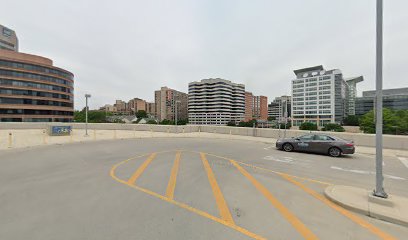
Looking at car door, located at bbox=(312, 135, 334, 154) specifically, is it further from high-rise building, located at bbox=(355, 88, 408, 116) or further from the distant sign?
high-rise building, located at bbox=(355, 88, 408, 116)

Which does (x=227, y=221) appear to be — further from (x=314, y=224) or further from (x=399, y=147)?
(x=399, y=147)

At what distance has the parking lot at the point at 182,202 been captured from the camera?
3.41m

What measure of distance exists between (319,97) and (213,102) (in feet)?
240

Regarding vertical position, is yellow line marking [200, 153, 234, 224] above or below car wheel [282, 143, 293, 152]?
below

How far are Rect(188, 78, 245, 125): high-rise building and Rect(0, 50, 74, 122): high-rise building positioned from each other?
87103mm

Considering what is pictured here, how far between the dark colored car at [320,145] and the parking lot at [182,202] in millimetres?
2760

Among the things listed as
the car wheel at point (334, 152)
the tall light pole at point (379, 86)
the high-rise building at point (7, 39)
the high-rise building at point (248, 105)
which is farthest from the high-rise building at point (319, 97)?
the high-rise building at point (7, 39)

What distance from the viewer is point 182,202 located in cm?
459

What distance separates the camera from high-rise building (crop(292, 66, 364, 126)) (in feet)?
370

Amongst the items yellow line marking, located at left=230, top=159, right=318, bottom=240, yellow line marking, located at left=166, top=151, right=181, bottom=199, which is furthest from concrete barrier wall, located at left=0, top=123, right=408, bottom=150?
→ yellow line marking, located at left=166, top=151, right=181, bottom=199

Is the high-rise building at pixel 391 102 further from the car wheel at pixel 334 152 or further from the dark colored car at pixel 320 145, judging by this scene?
the car wheel at pixel 334 152

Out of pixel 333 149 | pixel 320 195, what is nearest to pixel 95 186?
pixel 320 195

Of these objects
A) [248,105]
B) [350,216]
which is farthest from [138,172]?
[248,105]

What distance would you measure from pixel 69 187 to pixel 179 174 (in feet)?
11.8
